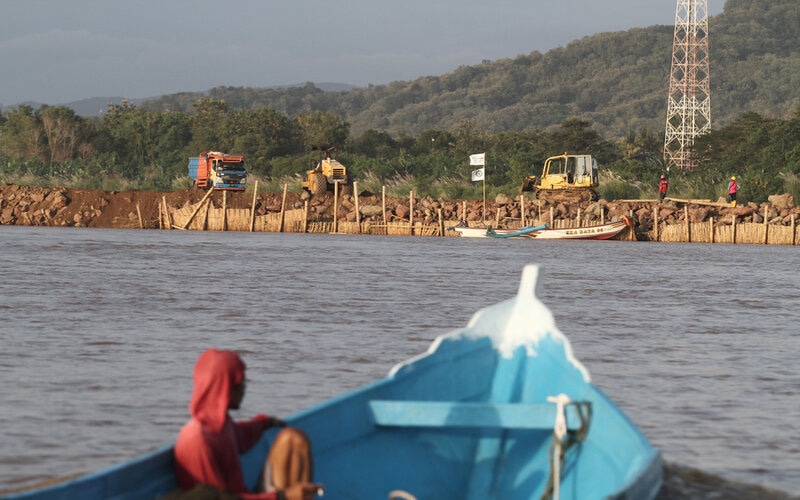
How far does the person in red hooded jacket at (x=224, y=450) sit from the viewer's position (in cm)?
434

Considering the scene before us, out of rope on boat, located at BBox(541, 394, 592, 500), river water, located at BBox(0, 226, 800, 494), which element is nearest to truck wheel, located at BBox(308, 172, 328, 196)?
river water, located at BBox(0, 226, 800, 494)

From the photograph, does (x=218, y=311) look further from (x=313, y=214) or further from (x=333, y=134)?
(x=333, y=134)

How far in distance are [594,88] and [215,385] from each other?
163 metres

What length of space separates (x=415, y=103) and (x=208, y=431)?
173145 mm

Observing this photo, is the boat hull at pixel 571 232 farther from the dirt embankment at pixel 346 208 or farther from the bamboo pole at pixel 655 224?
the dirt embankment at pixel 346 208

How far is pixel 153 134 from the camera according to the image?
3002 inches

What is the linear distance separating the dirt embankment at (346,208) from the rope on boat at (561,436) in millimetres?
34686

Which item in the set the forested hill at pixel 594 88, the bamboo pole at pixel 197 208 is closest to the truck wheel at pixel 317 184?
the bamboo pole at pixel 197 208

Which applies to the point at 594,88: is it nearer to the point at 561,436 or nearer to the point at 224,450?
the point at 561,436

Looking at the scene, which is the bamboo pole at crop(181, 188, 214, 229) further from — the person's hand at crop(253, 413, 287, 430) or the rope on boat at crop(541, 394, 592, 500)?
the person's hand at crop(253, 413, 287, 430)

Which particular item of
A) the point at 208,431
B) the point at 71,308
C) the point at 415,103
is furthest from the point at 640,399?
the point at 415,103

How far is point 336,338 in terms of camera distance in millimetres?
12359

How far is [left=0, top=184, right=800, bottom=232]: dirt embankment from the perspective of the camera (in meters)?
41.9

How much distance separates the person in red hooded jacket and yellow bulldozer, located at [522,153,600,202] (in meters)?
39.3
